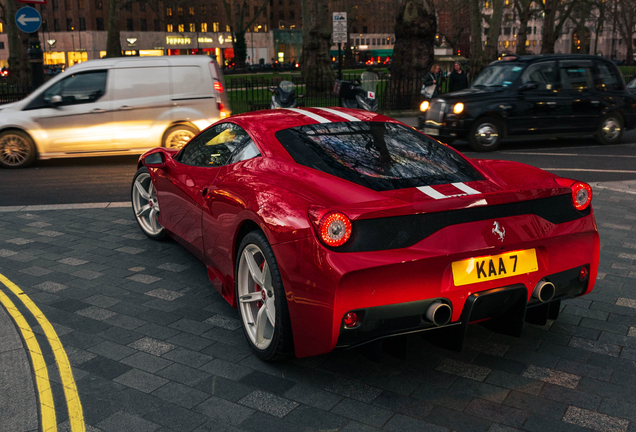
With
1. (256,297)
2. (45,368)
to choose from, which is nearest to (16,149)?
(45,368)

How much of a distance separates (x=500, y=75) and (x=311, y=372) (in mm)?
10945

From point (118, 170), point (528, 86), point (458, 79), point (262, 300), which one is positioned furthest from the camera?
point (458, 79)

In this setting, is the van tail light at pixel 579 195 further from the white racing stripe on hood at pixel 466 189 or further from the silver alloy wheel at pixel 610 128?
the silver alloy wheel at pixel 610 128

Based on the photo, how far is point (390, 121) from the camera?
452cm

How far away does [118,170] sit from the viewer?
11016 mm

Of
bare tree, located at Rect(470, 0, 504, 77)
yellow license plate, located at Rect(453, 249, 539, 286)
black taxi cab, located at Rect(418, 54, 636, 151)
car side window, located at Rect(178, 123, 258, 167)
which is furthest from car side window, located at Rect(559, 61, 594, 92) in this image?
bare tree, located at Rect(470, 0, 504, 77)

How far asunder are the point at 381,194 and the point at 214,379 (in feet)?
4.37

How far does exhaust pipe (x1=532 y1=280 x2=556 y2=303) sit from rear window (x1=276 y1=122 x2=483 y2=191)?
0.71m

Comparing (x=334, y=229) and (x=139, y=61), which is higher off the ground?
(x=139, y=61)

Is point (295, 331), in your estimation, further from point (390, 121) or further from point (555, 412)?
point (390, 121)

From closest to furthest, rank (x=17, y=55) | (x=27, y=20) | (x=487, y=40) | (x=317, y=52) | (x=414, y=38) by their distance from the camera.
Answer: (x=27, y=20)
(x=414, y=38)
(x=317, y=52)
(x=487, y=40)
(x=17, y=55)

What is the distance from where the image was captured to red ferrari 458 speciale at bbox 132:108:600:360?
3.05 meters

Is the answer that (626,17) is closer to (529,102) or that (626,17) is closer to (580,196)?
(529,102)

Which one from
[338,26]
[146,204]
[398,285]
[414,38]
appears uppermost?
[338,26]
